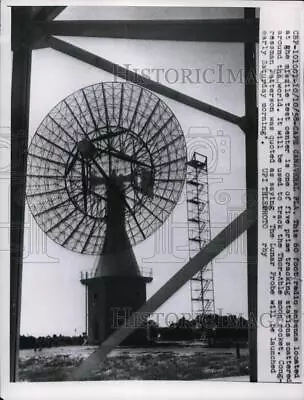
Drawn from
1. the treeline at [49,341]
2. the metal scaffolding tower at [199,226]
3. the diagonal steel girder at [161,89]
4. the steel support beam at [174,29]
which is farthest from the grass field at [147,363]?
the steel support beam at [174,29]

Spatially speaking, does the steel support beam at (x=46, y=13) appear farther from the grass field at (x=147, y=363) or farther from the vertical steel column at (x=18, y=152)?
the grass field at (x=147, y=363)

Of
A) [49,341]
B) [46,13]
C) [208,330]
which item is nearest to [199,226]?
[208,330]

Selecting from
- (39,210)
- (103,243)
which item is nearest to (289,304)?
(103,243)

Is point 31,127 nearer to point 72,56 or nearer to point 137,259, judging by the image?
point 72,56

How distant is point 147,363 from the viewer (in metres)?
1.85

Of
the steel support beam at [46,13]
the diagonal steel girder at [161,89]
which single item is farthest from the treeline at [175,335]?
the steel support beam at [46,13]

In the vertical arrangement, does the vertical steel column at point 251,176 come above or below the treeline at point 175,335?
above

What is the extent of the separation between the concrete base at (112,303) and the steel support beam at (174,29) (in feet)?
2.84

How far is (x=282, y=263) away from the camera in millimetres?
1812

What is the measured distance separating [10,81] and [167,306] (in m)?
0.98

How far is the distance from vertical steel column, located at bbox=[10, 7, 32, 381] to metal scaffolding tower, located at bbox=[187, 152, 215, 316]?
600 millimetres

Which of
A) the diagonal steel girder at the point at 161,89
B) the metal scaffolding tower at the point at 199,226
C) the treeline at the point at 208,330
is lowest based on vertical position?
the treeline at the point at 208,330

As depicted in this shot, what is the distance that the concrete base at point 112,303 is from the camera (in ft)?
6.04

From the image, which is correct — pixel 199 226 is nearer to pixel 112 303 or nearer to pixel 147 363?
pixel 112 303
